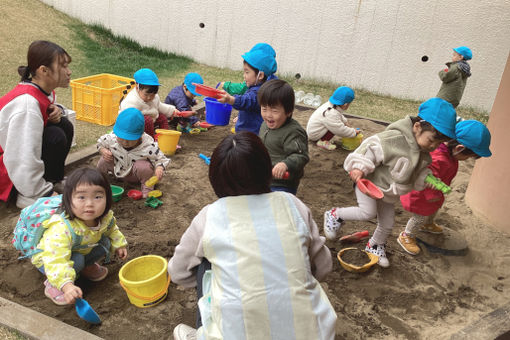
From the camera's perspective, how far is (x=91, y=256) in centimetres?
229

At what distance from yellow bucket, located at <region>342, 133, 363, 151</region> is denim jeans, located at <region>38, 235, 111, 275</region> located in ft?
11.2

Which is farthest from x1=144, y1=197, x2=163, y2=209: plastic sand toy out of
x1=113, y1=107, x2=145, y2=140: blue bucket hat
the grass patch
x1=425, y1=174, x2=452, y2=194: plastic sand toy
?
the grass patch

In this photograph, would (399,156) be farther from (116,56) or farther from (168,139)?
(116,56)

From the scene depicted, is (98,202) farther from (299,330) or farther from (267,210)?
(299,330)

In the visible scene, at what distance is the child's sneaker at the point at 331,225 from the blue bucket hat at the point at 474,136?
39.6 inches

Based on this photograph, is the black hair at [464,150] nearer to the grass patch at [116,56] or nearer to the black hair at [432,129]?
the black hair at [432,129]

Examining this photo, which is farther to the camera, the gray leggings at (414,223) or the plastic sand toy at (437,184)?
the gray leggings at (414,223)

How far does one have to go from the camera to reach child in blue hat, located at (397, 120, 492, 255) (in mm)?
2607

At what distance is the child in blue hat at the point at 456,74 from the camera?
6441mm

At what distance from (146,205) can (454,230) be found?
2.63 metres

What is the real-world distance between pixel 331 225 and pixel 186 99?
2.73 meters

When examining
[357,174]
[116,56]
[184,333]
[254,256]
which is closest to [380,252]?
[357,174]

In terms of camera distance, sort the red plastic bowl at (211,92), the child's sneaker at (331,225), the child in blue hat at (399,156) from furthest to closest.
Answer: the red plastic bowl at (211,92) < the child's sneaker at (331,225) < the child in blue hat at (399,156)

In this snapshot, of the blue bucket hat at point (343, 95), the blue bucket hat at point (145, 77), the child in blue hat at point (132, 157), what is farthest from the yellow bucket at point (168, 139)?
the blue bucket hat at point (343, 95)
